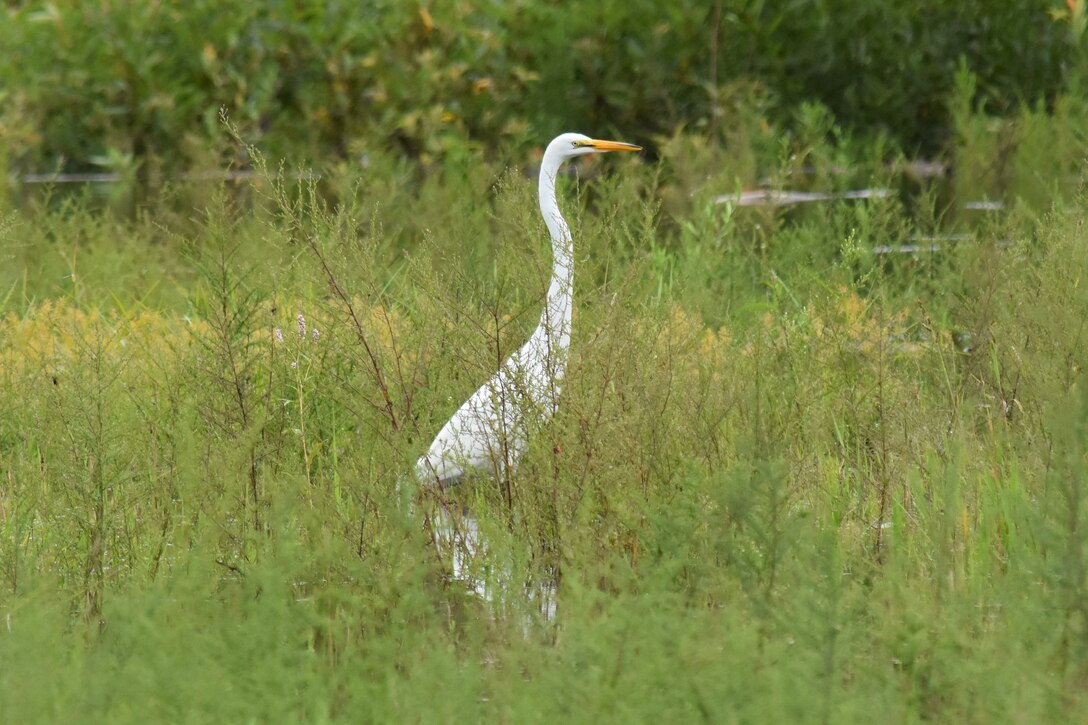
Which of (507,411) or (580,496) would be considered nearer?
(580,496)

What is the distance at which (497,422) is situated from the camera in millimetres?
3279

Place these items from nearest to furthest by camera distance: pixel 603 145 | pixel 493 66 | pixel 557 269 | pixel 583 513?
pixel 583 513 < pixel 557 269 < pixel 603 145 < pixel 493 66

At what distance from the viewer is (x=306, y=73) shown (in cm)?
926

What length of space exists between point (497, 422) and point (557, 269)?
3.22 ft

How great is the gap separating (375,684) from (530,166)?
6.76 m

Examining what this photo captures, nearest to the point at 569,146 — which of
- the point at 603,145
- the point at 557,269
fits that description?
the point at 603,145

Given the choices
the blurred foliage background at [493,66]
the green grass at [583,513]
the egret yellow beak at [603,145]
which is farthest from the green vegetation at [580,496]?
the blurred foliage background at [493,66]

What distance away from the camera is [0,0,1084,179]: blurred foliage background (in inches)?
354

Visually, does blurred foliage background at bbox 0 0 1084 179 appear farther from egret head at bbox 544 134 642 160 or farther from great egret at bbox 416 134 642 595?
great egret at bbox 416 134 642 595

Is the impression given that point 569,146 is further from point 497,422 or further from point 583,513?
point 583,513

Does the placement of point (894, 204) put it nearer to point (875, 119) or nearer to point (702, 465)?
point (702, 465)

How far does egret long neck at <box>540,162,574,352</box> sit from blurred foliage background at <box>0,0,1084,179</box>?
15.2 ft

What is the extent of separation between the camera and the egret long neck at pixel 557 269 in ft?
10.8

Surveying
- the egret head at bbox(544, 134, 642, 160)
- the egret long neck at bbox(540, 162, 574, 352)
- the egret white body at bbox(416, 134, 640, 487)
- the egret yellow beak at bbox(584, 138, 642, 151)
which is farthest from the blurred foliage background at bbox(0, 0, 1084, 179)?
the egret white body at bbox(416, 134, 640, 487)
